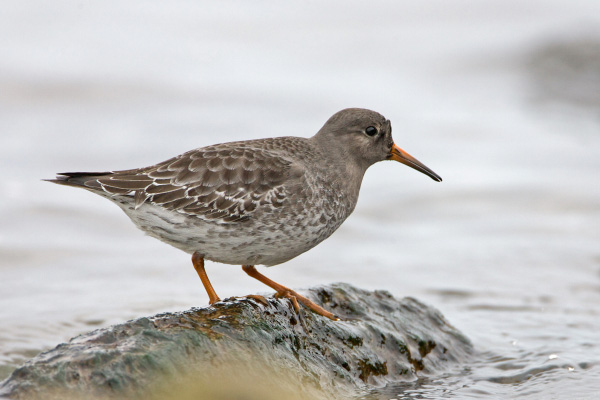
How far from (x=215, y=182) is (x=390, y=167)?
8.04 m

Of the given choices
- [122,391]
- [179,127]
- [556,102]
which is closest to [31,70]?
[179,127]

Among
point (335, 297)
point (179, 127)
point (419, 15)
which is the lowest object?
point (335, 297)

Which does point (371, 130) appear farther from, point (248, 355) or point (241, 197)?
point (248, 355)

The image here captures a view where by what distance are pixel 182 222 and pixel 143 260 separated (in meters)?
4.77

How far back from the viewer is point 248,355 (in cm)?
554

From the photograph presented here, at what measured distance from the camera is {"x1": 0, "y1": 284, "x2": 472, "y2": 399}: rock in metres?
4.93

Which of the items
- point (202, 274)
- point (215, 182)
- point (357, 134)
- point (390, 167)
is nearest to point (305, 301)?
point (202, 274)

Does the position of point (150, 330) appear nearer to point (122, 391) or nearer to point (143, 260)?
point (122, 391)

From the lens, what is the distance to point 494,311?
973 cm

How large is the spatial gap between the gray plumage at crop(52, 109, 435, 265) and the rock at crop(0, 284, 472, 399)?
20.0 inches

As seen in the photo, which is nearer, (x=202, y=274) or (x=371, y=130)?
(x=202, y=274)

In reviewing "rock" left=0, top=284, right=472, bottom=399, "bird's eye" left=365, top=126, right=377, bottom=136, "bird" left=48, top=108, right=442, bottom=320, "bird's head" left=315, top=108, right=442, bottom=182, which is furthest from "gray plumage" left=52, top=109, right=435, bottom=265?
"rock" left=0, top=284, right=472, bottom=399

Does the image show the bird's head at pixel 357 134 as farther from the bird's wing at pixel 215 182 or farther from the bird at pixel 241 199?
the bird's wing at pixel 215 182

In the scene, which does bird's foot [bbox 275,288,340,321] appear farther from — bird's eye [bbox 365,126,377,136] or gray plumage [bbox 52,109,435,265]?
bird's eye [bbox 365,126,377,136]
